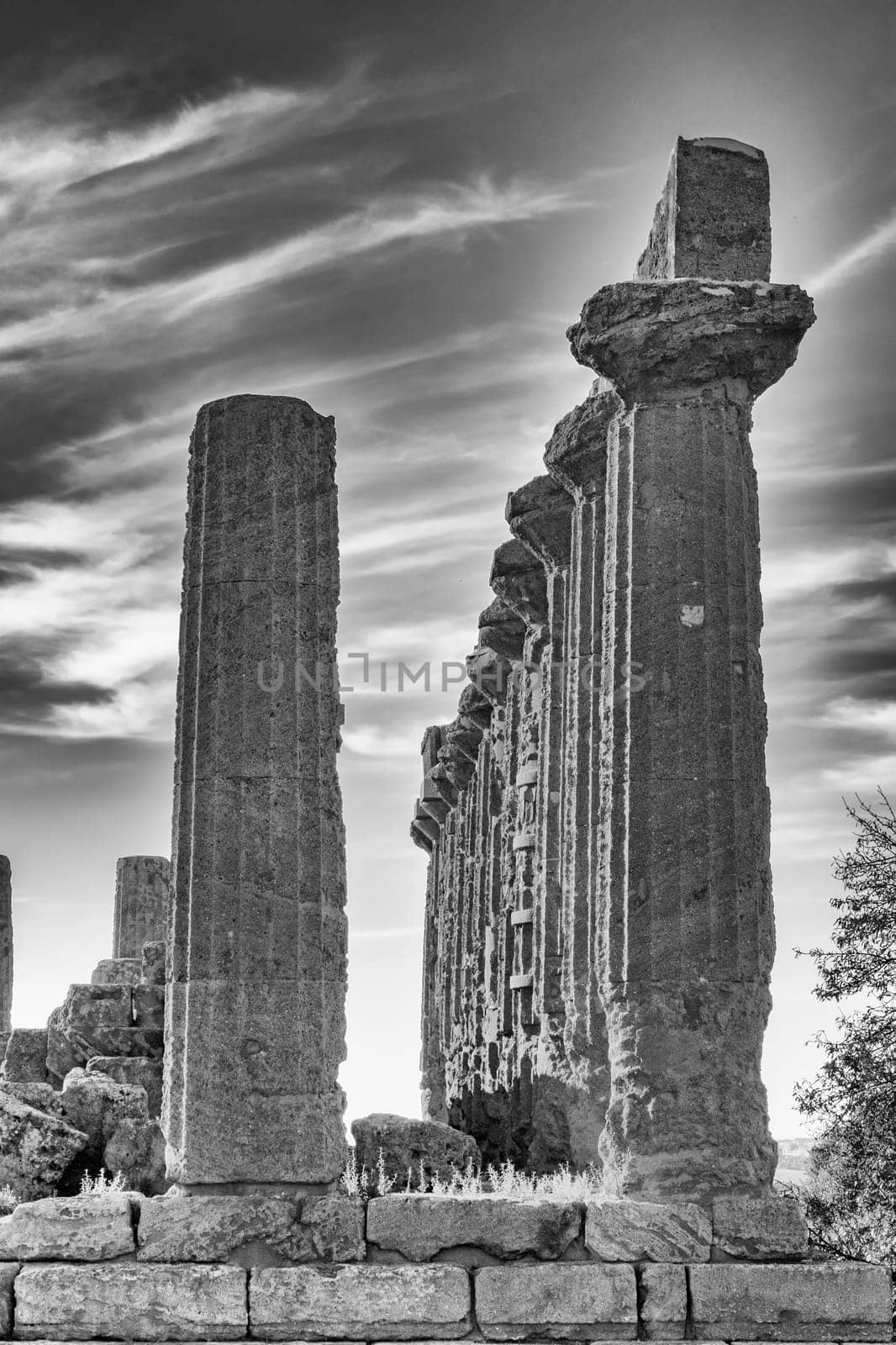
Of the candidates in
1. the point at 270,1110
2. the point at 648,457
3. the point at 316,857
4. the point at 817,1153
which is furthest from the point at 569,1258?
the point at 817,1153

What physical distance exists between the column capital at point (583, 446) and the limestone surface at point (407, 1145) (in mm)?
5956

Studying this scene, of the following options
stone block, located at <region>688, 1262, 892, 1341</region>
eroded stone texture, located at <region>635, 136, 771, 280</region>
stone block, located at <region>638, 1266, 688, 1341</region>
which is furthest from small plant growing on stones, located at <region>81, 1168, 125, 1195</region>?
eroded stone texture, located at <region>635, 136, 771, 280</region>

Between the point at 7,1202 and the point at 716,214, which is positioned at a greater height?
the point at 716,214

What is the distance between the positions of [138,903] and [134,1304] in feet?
74.4

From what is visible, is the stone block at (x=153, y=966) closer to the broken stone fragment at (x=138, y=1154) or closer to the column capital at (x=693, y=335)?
the broken stone fragment at (x=138, y=1154)

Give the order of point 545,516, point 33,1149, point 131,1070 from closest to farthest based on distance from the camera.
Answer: point 33,1149
point 545,516
point 131,1070

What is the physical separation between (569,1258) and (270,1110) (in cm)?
219

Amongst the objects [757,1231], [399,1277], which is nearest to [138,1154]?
[399,1277]

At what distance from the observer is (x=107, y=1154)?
43.8ft

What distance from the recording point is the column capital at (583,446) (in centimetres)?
1563

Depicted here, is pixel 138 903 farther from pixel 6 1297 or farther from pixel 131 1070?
pixel 6 1297

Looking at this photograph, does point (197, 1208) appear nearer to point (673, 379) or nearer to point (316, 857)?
point (316, 857)

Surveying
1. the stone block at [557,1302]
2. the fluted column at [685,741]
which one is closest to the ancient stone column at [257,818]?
the stone block at [557,1302]

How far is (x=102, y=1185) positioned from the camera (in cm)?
1218
